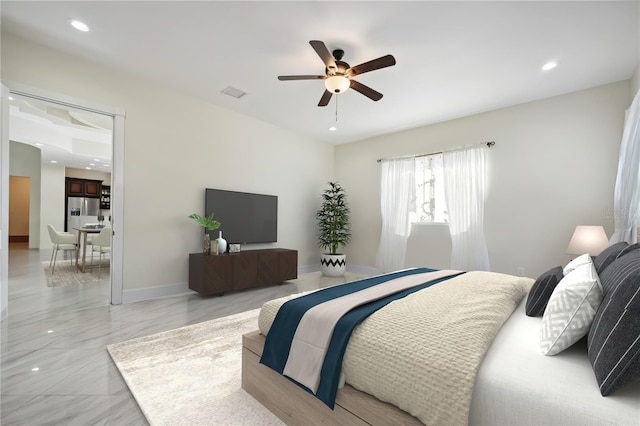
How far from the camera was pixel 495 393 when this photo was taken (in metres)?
1.00

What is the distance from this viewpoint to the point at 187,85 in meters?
3.84

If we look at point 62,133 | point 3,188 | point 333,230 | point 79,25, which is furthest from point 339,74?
point 62,133

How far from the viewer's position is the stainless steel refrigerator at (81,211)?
9453mm

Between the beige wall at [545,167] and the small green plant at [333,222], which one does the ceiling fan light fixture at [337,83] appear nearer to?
the beige wall at [545,167]

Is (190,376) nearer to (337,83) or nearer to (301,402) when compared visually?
(301,402)

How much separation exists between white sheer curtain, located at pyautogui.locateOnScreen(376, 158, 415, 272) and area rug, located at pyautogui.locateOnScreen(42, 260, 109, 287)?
4905 millimetres

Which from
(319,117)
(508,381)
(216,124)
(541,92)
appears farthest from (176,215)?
(541,92)

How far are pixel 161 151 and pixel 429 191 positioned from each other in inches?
167

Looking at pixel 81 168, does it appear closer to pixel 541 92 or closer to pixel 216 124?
pixel 216 124

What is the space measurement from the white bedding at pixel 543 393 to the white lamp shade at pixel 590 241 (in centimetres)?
265

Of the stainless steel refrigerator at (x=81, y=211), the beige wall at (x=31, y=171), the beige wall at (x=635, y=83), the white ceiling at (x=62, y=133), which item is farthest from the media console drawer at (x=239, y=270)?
the stainless steel refrigerator at (x=81, y=211)

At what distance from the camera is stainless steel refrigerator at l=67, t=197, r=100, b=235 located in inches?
372

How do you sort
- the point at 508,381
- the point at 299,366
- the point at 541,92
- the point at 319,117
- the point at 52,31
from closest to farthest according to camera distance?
the point at 508,381, the point at 299,366, the point at 52,31, the point at 541,92, the point at 319,117

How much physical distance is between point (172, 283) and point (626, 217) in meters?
5.28
